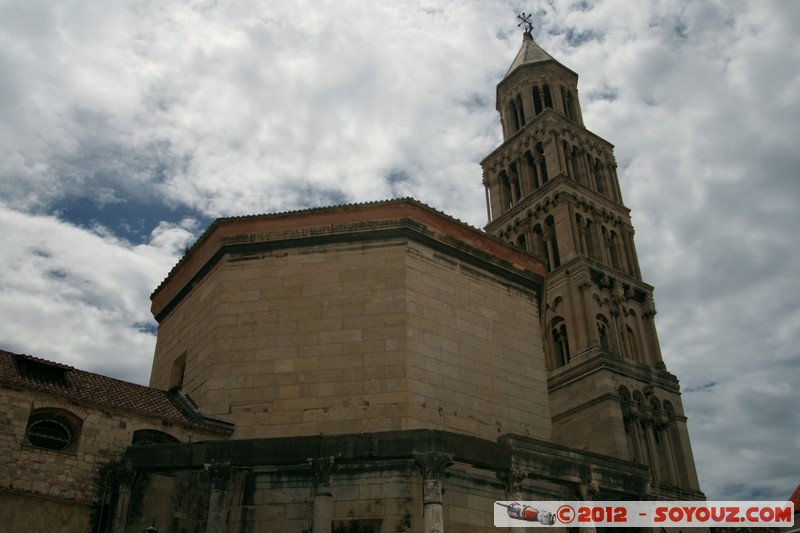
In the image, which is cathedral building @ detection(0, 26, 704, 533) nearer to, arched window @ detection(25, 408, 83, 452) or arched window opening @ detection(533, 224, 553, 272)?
arched window @ detection(25, 408, 83, 452)

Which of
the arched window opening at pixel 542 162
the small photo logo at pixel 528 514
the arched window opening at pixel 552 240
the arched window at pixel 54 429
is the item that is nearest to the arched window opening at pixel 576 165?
the arched window opening at pixel 542 162

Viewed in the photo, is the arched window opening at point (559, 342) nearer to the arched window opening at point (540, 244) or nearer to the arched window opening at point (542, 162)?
the arched window opening at point (540, 244)

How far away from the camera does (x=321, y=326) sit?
18.3 m

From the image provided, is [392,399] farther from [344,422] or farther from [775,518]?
[775,518]

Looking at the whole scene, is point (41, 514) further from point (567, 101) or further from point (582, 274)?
point (567, 101)

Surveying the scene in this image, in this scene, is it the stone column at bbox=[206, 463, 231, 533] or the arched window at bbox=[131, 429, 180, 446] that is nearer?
the stone column at bbox=[206, 463, 231, 533]

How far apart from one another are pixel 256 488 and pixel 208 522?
130cm

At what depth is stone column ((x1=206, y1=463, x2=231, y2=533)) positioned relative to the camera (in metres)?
14.6

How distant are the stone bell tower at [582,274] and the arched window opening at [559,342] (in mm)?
64

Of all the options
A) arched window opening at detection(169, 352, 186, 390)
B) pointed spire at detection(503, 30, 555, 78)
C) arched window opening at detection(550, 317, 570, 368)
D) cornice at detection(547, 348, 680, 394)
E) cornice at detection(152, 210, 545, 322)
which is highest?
pointed spire at detection(503, 30, 555, 78)

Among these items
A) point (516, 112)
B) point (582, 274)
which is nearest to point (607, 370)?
point (582, 274)

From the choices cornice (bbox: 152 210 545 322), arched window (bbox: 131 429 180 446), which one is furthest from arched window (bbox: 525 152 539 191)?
arched window (bbox: 131 429 180 446)

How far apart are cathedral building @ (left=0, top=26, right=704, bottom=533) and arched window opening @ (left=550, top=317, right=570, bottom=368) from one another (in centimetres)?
1880

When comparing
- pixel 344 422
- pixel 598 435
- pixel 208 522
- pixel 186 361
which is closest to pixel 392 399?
pixel 344 422
